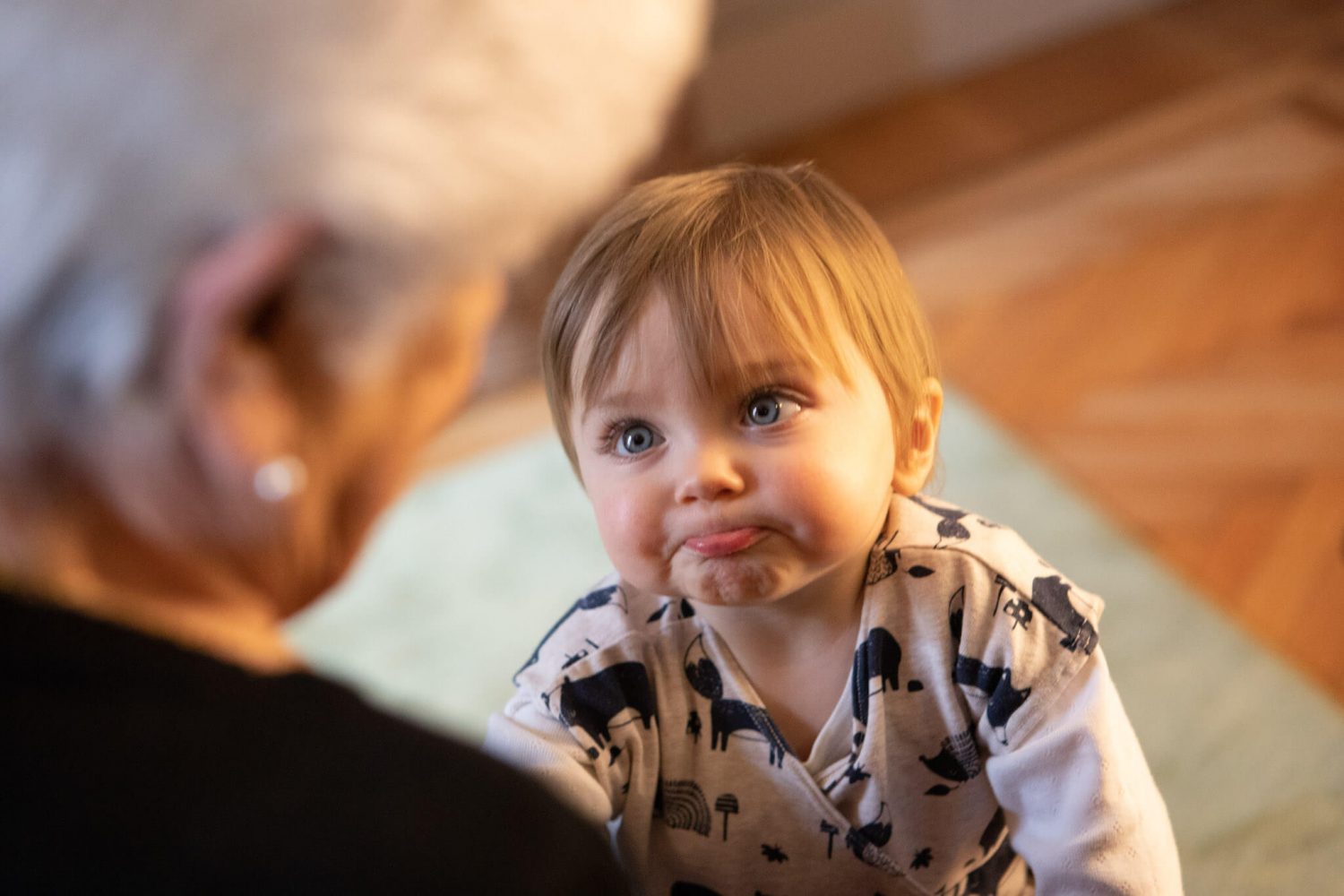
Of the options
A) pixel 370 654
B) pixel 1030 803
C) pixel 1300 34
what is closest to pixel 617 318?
pixel 1030 803

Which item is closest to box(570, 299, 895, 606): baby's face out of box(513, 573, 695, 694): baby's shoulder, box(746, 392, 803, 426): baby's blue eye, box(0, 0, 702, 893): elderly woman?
box(746, 392, 803, 426): baby's blue eye

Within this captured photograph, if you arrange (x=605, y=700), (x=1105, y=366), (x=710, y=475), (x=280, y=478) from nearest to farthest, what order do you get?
(x=280, y=478)
(x=710, y=475)
(x=605, y=700)
(x=1105, y=366)

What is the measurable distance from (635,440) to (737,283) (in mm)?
115

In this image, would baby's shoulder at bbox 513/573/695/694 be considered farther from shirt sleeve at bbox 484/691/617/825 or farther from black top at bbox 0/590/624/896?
black top at bbox 0/590/624/896

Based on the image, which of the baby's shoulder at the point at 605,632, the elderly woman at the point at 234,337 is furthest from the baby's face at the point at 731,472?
the elderly woman at the point at 234,337

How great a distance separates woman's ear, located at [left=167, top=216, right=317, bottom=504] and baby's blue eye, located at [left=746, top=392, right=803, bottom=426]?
30cm

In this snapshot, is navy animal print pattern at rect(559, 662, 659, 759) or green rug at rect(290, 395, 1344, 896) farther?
green rug at rect(290, 395, 1344, 896)

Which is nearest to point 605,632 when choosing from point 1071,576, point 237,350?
point 237,350

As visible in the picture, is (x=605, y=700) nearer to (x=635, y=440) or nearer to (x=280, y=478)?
(x=635, y=440)

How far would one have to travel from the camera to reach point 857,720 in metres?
0.89

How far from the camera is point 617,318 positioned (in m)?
0.83

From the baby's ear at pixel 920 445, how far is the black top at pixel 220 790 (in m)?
0.42

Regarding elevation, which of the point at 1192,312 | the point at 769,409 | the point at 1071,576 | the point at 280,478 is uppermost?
the point at 1192,312

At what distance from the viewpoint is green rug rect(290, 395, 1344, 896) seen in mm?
1342
